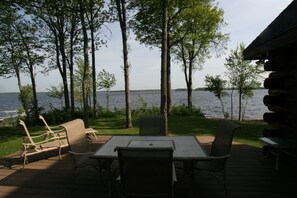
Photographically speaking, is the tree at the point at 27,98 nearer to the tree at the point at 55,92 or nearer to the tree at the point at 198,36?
the tree at the point at 55,92

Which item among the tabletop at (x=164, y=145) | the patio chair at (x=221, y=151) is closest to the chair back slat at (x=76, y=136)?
the tabletop at (x=164, y=145)

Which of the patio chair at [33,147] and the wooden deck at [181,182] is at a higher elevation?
the patio chair at [33,147]

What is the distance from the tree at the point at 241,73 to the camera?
763 inches

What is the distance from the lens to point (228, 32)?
20.8 m

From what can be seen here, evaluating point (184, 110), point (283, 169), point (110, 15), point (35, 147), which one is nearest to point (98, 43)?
point (110, 15)

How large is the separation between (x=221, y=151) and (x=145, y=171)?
178 centimetres

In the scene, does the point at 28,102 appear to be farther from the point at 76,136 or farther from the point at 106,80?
the point at 76,136

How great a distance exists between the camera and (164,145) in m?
3.91

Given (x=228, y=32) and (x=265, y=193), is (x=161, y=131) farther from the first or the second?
(x=228, y=32)

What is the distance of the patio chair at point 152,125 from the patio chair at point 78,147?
4.34 feet

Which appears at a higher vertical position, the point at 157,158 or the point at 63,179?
the point at 157,158

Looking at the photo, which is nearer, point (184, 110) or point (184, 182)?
point (184, 182)

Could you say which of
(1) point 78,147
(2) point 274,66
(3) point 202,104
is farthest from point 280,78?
(3) point 202,104

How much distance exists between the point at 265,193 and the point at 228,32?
19.1 m
